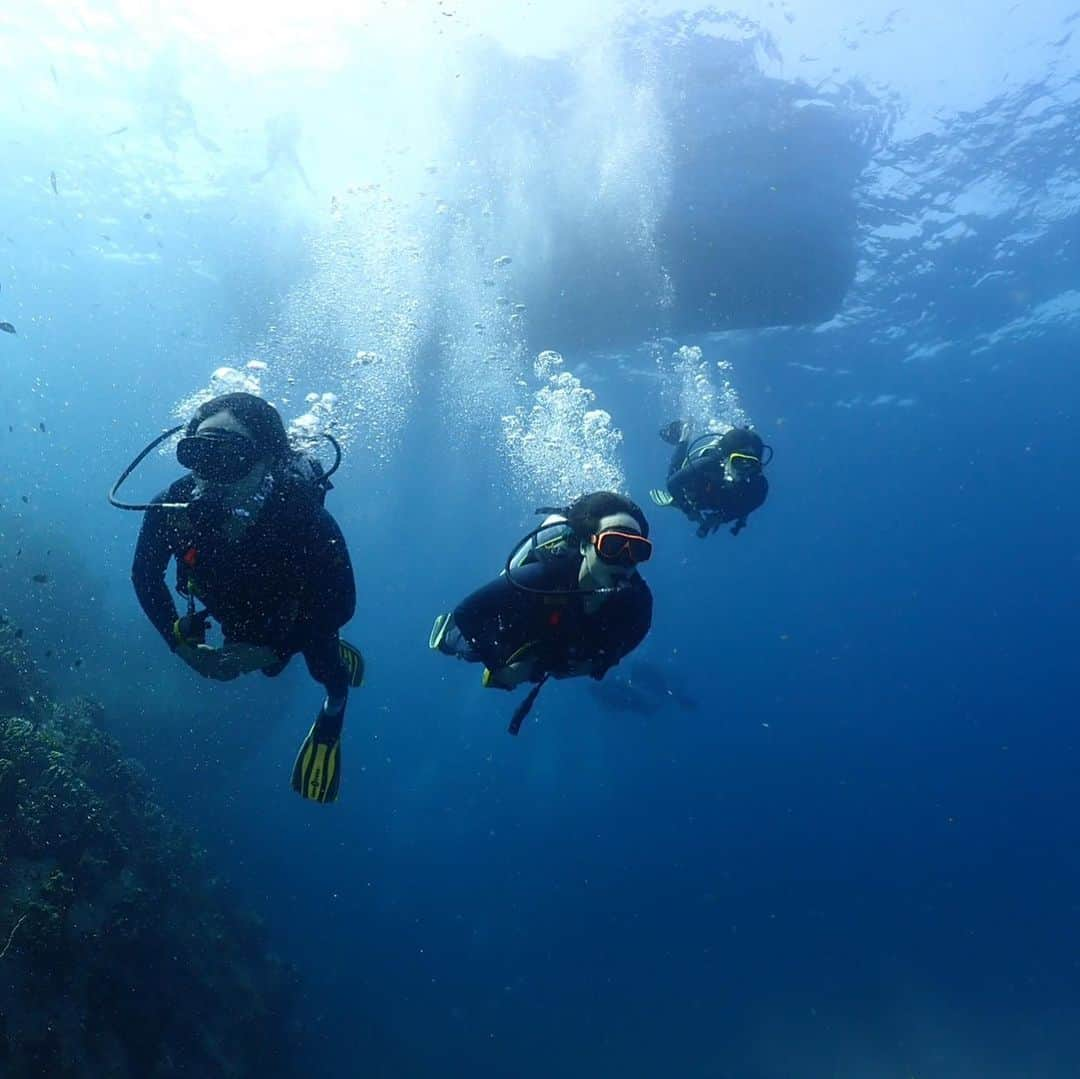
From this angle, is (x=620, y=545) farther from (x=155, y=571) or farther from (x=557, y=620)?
(x=155, y=571)

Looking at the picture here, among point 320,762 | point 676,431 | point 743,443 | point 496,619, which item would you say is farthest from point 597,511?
point 676,431

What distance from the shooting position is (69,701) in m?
14.7

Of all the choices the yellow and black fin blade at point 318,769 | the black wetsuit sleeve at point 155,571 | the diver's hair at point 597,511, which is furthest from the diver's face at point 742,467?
the black wetsuit sleeve at point 155,571

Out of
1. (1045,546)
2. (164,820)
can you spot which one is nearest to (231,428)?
(164,820)

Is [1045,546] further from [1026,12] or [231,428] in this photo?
[231,428]

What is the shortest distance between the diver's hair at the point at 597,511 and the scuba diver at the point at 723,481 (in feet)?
15.8

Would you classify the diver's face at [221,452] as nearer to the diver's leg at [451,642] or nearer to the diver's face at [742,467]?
the diver's leg at [451,642]

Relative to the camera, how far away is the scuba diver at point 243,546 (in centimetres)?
333

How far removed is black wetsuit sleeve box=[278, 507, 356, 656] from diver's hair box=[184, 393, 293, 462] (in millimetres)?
434

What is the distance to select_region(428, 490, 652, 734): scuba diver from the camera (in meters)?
3.79

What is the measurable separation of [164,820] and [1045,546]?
7064cm

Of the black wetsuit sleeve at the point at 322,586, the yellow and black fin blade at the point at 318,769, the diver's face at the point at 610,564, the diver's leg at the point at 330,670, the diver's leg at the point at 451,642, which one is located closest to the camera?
the black wetsuit sleeve at the point at 322,586

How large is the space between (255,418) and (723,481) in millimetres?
6869

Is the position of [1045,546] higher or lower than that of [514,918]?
higher
